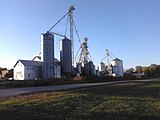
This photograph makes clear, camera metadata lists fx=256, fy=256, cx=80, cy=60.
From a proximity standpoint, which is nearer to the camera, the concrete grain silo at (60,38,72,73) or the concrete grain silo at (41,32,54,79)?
the concrete grain silo at (41,32,54,79)

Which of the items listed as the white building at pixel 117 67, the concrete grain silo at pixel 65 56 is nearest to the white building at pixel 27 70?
the concrete grain silo at pixel 65 56

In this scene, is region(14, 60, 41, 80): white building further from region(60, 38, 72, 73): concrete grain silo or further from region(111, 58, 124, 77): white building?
region(111, 58, 124, 77): white building

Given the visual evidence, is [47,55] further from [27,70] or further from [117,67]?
[117,67]

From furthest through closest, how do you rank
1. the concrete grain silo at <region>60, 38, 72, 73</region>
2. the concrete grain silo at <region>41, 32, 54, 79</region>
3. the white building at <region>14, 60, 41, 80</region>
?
the concrete grain silo at <region>60, 38, 72, 73</region> < the white building at <region>14, 60, 41, 80</region> < the concrete grain silo at <region>41, 32, 54, 79</region>

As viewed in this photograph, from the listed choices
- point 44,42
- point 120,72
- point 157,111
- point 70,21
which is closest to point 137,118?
point 157,111

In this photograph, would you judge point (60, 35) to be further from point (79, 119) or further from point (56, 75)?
point (79, 119)

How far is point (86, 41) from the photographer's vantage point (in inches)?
4242

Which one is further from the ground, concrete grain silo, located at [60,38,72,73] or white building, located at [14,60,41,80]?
concrete grain silo, located at [60,38,72,73]

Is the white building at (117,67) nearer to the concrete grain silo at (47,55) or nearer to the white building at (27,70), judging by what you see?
the white building at (27,70)

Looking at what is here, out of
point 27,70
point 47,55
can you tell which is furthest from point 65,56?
point 27,70

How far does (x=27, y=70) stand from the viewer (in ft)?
233

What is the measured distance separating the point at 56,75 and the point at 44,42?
10040 mm

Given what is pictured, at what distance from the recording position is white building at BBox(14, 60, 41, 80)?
232 ft

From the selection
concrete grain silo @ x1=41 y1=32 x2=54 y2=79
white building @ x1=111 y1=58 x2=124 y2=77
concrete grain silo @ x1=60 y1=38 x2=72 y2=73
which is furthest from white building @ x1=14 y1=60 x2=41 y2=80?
white building @ x1=111 y1=58 x2=124 y2=77
